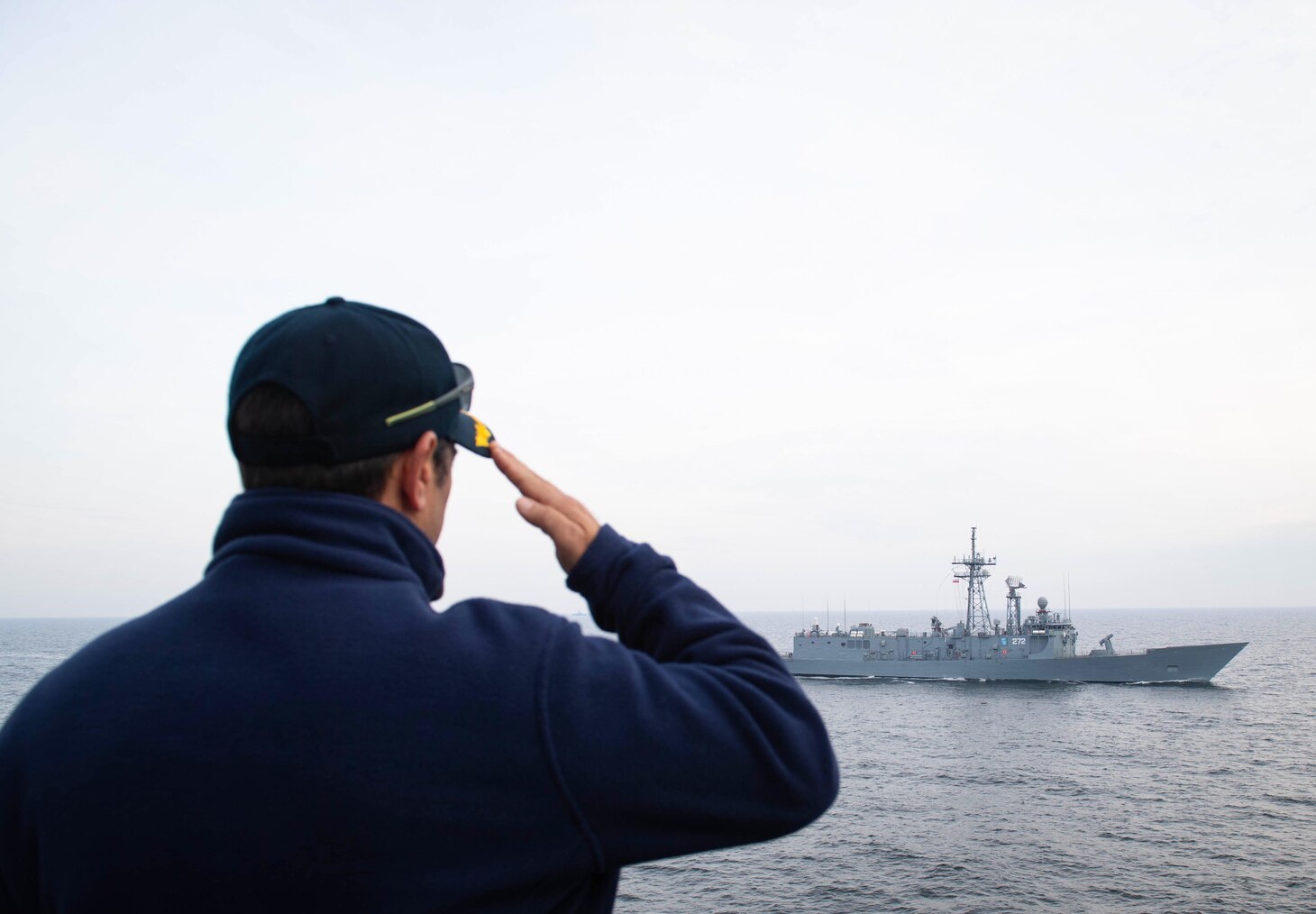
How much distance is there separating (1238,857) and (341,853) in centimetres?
3173

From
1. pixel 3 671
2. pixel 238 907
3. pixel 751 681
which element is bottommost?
pixel 3 671

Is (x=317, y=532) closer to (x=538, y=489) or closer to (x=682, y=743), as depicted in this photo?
(x=538, y=489)

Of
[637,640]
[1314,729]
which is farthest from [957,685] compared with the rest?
[637,640]

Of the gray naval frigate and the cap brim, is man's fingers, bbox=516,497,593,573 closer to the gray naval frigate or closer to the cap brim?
the cap brim

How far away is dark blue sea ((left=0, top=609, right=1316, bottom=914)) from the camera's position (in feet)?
72.4

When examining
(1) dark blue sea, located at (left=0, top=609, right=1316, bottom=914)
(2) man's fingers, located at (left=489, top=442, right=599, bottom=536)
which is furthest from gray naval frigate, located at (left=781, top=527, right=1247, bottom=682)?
(2) man's fingers, located at (left=489, top=442, right=599, bottom=536)

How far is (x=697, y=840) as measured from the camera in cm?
139

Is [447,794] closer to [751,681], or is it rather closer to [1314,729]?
[751,681]

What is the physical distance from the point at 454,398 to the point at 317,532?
0.34 metres

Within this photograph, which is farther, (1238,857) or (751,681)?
(1238,857)

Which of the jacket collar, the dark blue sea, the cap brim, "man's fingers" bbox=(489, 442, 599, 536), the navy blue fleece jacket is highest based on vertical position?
the cap brim

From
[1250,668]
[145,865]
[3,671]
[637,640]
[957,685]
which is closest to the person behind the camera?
[145,865]

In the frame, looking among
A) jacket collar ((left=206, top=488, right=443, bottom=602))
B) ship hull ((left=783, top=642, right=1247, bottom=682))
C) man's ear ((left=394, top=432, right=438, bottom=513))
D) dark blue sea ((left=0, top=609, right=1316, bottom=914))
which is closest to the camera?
jacket collar ((left=206, top=488, right=443, bottom=602))

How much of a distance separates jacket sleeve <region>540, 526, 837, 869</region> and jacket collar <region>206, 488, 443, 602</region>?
345 millimetres
